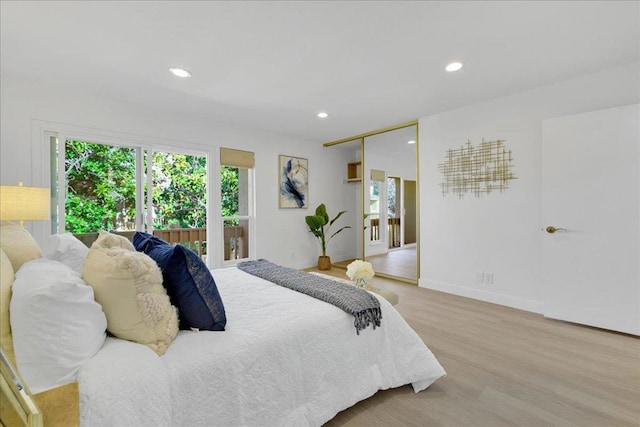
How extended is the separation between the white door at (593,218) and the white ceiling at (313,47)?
578mm

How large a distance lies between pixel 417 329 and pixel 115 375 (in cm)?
236

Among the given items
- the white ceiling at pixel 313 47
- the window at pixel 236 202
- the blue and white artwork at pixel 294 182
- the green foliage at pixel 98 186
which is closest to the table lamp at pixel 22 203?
the green foliage at pixel 98 186

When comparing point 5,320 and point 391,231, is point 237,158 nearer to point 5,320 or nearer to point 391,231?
point 391,231

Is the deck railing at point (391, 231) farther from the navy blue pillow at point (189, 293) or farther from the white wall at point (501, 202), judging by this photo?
the navy blue pillow at point (189, 293)

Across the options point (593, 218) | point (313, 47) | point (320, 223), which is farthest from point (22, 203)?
point (593, 218)

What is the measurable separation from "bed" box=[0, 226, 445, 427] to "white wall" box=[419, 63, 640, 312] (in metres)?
2.07

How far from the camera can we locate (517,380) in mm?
1854

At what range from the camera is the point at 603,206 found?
8.55 ft

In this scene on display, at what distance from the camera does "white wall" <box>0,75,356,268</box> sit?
9.11 ft

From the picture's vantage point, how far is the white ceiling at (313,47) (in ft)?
5.96

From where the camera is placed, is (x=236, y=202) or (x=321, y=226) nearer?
(x=236, y=202)

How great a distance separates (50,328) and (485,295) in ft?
12.4

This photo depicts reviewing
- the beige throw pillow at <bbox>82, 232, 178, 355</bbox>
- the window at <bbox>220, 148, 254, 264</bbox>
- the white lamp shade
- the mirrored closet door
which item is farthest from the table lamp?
the mirrored closet door

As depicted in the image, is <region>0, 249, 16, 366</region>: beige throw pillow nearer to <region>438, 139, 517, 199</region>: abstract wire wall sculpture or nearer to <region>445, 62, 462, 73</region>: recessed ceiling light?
<region>445, 62, 462, 73</region>: recessed ceiling light
